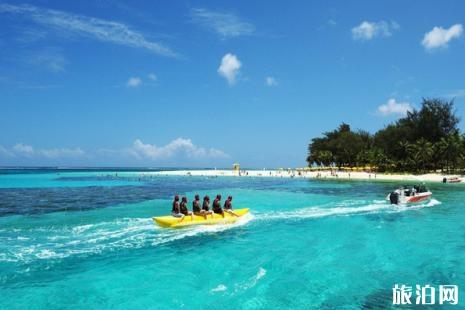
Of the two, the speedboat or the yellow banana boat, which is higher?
the speedboat

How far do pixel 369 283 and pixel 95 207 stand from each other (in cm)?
2669

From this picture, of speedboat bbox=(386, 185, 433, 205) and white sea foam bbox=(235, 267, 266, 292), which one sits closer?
white sea foam bbox=(235, 267, 266, 292)

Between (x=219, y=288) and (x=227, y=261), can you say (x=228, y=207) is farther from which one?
(x=219, y=288)

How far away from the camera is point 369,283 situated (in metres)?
13.1

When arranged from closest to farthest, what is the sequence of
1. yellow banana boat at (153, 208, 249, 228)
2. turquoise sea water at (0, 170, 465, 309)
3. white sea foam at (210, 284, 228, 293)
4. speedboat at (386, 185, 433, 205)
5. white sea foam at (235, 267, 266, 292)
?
turquoise sea water at (0, 170, 465, 309)
white sea foam at (210, 284, 228, 293)
white sea foam at (235, 267, 266, 292)
yellow banana boat at (153, 208, 249, 228)
speedboat at (386, 185, 433, 205)

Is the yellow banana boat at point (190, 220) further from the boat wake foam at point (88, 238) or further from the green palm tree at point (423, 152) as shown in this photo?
the green palm tree at point (423, 152)

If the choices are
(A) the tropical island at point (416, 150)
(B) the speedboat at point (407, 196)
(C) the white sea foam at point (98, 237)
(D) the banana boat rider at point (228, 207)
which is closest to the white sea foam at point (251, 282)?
(C) the white sea foam at point (98, 237)

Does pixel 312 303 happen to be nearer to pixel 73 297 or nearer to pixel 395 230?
pixel 73 297
